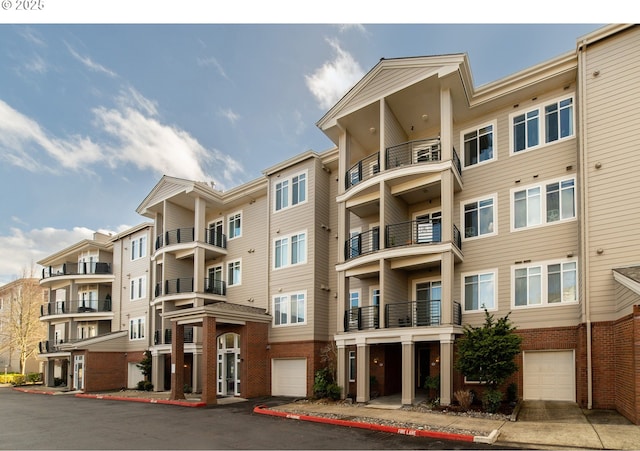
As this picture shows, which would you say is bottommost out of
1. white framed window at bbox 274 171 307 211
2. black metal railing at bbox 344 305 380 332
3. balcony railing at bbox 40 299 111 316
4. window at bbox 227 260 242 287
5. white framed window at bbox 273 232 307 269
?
balcony railing at bbox 40 299 111 316

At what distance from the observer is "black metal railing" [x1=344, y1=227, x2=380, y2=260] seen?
1891 centimetres

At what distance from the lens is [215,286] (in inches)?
1033

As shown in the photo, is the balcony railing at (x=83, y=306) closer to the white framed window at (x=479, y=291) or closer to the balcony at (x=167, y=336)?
the balcony at (x=167, y=336)

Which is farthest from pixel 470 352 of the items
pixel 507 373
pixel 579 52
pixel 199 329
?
pixel 199 329

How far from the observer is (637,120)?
13898 millimetres

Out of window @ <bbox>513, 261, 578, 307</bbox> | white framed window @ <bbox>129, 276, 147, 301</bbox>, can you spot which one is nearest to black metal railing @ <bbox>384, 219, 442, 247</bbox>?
window @ <bbox>513, 261, 578, 307</bbox>

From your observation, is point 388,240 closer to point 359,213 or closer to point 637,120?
point 359,213

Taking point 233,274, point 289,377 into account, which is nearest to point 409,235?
point 289,377

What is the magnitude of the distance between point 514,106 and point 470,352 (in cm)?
956

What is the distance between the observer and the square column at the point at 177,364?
20922 mm

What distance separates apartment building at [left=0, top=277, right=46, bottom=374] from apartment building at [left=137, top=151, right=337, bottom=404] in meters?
23.3

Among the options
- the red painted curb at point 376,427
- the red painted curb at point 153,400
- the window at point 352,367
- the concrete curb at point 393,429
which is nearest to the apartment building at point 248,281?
the red painted curb at point 153,400

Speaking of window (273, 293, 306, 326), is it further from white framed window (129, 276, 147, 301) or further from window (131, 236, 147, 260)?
window (131, 236, 147, 260)

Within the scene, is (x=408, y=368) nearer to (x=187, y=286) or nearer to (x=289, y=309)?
(x=289, y=309)
